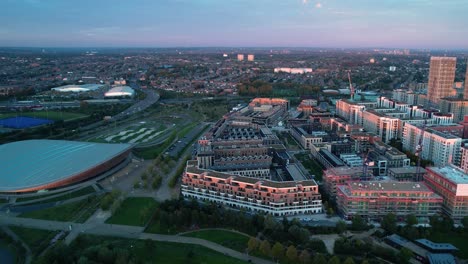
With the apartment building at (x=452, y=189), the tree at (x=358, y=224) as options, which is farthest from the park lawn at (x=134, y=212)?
the apartment building at (x=452, y=189)

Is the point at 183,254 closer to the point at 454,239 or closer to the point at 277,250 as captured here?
the point at 277,250

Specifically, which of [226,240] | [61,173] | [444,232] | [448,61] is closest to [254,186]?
[226,240]

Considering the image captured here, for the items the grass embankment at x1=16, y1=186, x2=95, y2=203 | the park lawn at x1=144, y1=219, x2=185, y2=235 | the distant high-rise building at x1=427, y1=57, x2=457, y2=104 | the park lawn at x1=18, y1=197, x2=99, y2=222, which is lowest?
the park lawn at x1=144, y1=219, x2=185, y2=235

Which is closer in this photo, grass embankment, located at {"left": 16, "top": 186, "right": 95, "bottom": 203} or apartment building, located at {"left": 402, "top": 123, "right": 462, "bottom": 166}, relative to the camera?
grass embankment, located at {"left": 16, "top": 186, "right": 95, "bottom": 203}

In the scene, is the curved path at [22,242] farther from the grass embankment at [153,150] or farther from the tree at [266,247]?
Answer: the grass embankment at [153,150]

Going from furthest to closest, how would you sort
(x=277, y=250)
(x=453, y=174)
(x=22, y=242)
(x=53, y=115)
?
(x=53, y=115) → (x=453, y=174) → (x=22, y=242) → (x=277, y=250)

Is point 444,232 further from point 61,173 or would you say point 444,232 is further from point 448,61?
point 448,61

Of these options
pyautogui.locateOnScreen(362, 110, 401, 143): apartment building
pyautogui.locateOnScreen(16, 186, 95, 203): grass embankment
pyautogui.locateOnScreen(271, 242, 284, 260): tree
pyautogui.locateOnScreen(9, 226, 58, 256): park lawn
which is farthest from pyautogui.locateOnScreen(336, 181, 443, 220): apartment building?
pyautogui.locateOnScreen(362, 110, 401, 143): apartment building

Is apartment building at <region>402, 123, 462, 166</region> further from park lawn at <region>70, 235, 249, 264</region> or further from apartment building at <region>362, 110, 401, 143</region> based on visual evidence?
park lawn at <region>70, 235, 249, 264</region>

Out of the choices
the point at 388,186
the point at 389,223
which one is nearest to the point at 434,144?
the point at 388,186
